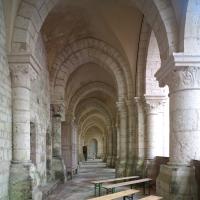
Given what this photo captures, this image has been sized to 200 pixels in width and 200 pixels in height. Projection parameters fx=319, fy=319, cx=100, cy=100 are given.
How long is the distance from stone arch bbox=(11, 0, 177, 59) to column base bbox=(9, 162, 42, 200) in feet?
7.23

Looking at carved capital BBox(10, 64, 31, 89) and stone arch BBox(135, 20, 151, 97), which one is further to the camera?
stone arch BBox(135, 20, 151, 97)

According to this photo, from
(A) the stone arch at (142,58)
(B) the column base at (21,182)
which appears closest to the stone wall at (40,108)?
(B) the column base at (21,182)

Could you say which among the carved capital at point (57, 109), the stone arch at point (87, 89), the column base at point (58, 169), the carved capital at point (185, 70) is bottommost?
the column base at point (58, 169)

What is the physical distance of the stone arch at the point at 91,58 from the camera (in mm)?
11391

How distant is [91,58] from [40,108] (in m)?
3.96

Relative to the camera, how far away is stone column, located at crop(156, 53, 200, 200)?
210 inches

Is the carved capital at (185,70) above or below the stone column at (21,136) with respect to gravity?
above

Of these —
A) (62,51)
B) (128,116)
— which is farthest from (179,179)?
(62,51)

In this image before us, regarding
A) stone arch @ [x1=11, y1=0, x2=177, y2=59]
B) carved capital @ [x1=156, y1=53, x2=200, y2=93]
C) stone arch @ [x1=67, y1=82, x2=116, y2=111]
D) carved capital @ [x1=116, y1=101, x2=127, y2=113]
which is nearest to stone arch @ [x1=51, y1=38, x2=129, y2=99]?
carved capital @ [x1=116, y1=101, x2=127, y2=113]

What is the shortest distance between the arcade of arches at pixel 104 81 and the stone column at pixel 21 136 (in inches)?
0.7

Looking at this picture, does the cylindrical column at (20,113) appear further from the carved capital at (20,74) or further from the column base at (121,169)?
the column base at (121,169)

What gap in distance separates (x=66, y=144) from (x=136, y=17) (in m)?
7.78

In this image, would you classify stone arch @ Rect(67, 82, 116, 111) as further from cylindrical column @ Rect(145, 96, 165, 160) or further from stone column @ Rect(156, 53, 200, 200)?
stone column @ Rect(156, 53, 200, 200)

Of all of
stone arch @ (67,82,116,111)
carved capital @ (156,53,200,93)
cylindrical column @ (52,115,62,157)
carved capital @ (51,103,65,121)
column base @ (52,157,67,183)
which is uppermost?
stone arch @ (67,82,116,111)
